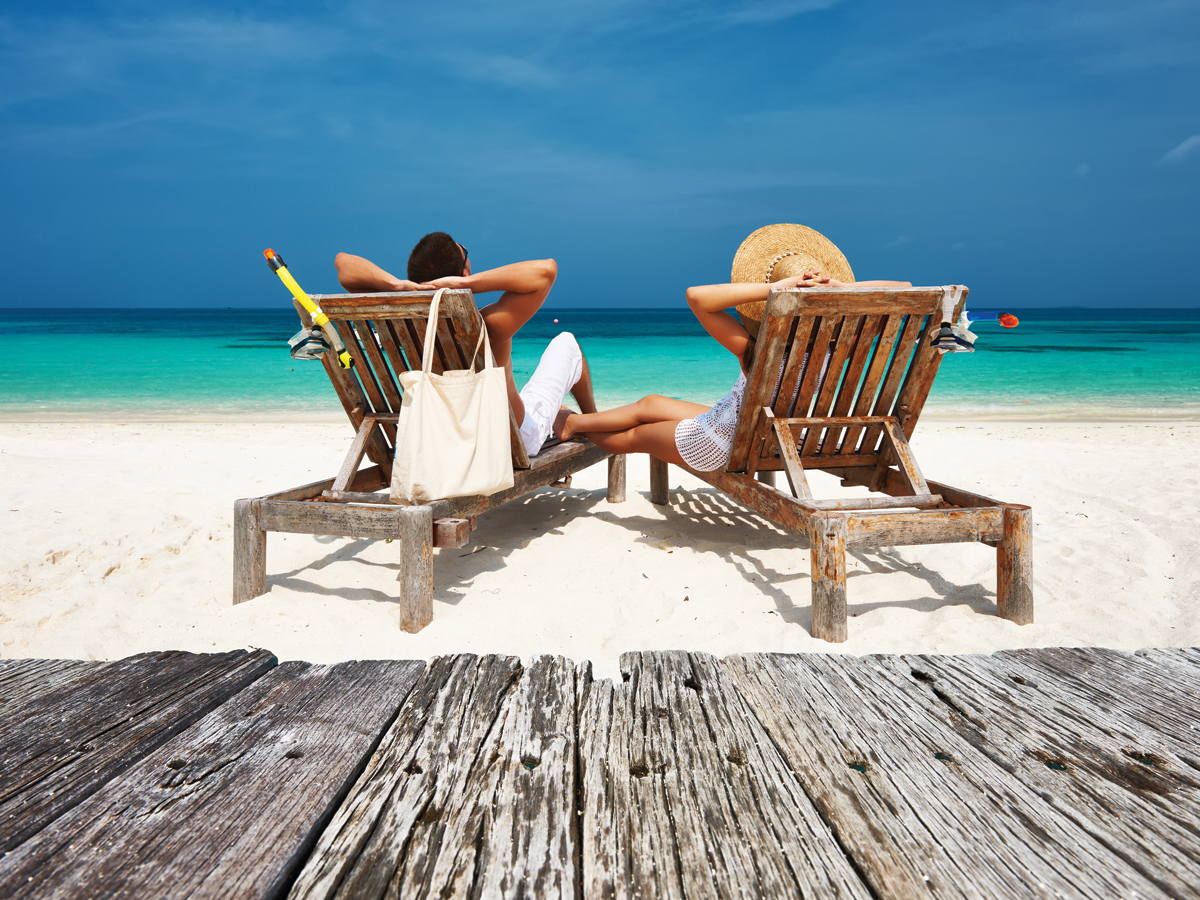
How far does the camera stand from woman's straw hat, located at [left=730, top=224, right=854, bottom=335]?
357cm

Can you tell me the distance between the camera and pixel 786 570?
3.75 m

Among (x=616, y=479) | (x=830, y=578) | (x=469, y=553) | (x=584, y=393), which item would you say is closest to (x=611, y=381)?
(x=584, y=393)

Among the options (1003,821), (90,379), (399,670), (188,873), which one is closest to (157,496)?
(399,670)

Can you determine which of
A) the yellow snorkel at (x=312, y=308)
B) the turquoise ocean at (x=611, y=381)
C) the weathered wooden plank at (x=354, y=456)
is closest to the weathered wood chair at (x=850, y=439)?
the weathered wooden plank at (x=354, y=456)

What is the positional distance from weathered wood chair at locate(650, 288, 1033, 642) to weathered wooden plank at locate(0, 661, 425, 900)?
1.83 m

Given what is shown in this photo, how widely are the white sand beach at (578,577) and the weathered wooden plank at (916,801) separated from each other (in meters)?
0.94

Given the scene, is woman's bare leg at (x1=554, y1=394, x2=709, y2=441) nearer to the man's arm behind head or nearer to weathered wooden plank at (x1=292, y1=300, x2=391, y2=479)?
weathered wooden plank at (x1=292, y1=300, x2=391, y2=479)

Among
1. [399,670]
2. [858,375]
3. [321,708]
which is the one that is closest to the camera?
[321,708]

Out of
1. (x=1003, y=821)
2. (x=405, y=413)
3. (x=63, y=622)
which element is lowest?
(x=63, y=622)

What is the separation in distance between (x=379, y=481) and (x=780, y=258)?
243 centimetres

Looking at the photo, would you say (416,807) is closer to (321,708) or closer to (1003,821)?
(321,708)

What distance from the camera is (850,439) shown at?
12.2 feet

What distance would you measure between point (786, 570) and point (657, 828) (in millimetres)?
2585

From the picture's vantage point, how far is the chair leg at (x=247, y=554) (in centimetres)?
322
